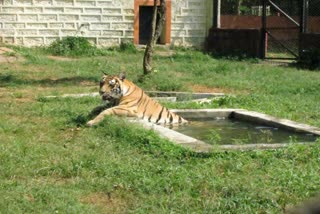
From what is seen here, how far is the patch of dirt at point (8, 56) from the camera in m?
15.4

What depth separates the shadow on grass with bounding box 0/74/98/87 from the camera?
12300 mm

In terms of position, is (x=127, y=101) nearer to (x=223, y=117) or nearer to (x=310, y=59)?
(x=223, y=117)

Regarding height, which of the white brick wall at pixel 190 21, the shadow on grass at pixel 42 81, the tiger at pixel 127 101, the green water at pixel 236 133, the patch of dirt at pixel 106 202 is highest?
the white brick wall at pixel 190 21

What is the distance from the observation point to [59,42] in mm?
18578

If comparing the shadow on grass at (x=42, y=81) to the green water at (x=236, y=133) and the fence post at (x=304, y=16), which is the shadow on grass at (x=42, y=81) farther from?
the fence post at (x=304, y=16)

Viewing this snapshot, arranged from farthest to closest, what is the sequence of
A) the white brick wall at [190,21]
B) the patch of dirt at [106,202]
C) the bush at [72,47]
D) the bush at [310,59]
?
the white brick wall at [190,21]
the bush at [72,47]
the bush at [310,59]
the patch of dirt at [106,202]

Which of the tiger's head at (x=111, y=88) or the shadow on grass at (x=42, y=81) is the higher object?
the tiger's head at (x=111, y=88)

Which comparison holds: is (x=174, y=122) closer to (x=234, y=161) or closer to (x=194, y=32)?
(x=234, y=161)

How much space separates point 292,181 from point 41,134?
336 cm

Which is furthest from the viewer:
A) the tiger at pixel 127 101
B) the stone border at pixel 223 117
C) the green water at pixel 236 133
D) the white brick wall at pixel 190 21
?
the white brick wall at pixel 190 21

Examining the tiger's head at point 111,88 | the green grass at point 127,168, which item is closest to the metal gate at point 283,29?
the green grass at point 127,168

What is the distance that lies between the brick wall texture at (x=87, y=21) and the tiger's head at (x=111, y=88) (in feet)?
36.3

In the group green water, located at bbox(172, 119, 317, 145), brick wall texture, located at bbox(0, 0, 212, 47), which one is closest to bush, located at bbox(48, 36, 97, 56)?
brick wall texture, located at bbox(0, 0, 212, 47)

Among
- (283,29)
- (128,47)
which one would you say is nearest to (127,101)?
(128,47)
